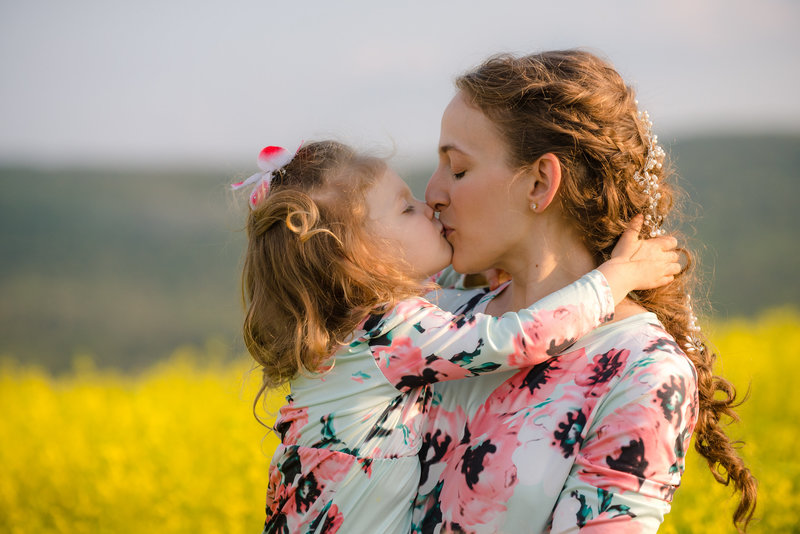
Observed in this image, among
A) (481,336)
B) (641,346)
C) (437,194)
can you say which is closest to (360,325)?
(481,336)

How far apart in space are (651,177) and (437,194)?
59cm

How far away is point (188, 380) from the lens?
5852 mm

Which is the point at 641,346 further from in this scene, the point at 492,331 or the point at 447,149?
the point at 447,149

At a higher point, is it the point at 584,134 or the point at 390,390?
the point at 584,134

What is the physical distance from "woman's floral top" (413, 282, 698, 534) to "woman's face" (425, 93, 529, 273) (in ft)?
1.22

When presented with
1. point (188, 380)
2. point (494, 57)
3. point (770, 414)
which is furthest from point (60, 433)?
point (770, 414)

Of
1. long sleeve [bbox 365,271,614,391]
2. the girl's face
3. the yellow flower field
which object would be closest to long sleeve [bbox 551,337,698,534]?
long sleeve [bbox 365,271,614,391]

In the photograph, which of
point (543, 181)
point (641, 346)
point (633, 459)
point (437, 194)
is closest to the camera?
point (633, 459)

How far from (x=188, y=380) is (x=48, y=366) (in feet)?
24.3

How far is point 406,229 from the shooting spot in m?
2.10

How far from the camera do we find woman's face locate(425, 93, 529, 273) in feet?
6.61

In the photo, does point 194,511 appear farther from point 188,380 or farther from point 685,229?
point 685,229

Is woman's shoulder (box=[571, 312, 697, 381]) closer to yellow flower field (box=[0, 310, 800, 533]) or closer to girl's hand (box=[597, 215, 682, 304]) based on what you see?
girl's hand (box=[597, 215, 682, 304])

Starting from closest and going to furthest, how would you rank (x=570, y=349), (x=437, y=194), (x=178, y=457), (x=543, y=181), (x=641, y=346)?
(x=641, y=346), (x=570, y=349), (x=543, y=181), (x=437, y=194), (x=178, y=457)
